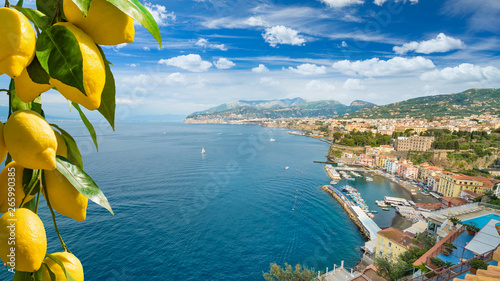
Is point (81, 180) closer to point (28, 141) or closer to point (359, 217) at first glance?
point (28, 141)

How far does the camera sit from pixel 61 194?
28cm

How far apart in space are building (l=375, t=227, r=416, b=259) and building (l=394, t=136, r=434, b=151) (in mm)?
25166

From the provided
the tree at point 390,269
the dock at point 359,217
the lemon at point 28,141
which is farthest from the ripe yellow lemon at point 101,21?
the dock at point 359,217

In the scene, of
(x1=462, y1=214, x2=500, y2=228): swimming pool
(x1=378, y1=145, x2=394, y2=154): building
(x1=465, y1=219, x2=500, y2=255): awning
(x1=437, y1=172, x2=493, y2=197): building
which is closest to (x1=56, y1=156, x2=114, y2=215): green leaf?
(x1=465, y1=219, x2=500, y2=255): awning

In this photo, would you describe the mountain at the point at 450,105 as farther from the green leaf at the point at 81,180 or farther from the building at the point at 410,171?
the green leaf at the point at 81,180

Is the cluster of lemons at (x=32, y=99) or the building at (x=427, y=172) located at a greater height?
the cluster of lemons at (x=32, y=99)

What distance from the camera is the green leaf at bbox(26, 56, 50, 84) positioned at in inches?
8.4

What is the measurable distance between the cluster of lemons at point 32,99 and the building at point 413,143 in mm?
37209

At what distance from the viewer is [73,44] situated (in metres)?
0.20

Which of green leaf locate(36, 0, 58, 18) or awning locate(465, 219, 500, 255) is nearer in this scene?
green leaf locate(36, 0, 58, 18)

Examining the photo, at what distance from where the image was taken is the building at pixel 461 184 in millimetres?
17266

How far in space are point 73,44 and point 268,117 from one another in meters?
106

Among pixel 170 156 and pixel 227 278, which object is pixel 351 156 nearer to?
pixel 170 156

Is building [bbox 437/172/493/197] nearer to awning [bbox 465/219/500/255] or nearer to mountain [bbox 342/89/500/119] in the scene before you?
awning [bbox 465/219/500/255]
